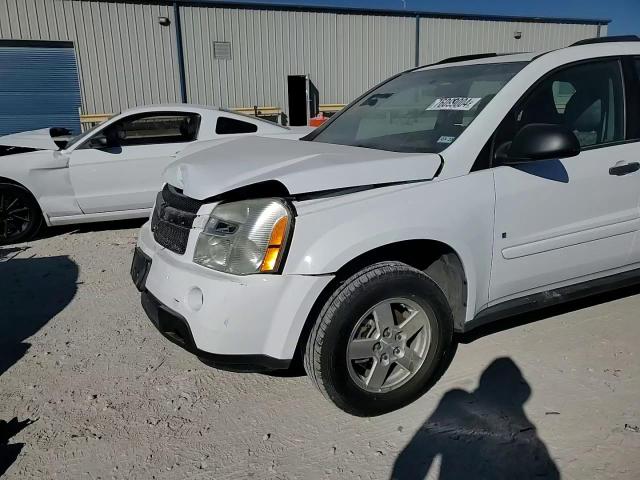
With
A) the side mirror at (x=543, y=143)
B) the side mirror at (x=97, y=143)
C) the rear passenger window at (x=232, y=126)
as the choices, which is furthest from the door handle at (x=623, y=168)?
the side mirror at (x=97, y=143)

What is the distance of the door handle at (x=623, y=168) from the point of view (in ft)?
9.49

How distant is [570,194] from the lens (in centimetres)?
275

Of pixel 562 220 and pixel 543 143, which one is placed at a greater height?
pixel 543 143

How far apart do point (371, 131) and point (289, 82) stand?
44.6 ft

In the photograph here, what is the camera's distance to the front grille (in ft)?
8.05

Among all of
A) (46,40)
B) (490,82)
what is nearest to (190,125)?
(490,82)

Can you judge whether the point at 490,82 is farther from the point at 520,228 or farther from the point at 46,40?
the point at 46,40

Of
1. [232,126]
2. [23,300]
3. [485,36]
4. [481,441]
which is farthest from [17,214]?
[485,36]

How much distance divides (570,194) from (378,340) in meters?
1.32

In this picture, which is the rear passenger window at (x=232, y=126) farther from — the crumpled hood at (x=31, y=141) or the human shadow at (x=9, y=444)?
the human shadow at (x=9, y=444)

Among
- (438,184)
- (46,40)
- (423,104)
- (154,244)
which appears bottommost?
(154,244)

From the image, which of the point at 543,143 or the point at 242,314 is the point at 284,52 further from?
the point at 242,314

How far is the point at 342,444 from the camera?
2334mm

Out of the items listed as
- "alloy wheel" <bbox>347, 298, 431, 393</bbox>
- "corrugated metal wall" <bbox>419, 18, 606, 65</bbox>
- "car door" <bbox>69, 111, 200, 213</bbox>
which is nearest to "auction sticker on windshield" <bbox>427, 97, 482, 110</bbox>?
"alloy wheel" <bbox>347, 298, 431, 393</bbox>
